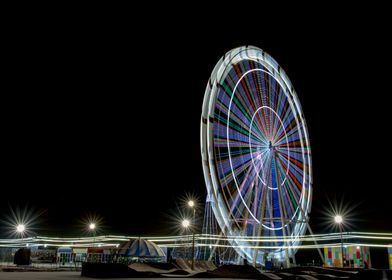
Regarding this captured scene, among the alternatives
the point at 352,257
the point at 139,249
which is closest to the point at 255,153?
the point at 139,249

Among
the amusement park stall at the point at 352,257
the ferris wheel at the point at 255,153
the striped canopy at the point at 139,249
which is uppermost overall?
the ferris wheel at the point at 255,153

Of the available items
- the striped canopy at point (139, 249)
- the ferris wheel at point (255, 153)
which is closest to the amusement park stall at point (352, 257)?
the ferris wheel at point (255, 153)

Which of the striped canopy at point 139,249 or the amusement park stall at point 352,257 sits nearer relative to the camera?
the striped canopy at point 139,249

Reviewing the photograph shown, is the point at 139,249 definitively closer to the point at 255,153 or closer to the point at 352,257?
the point at 255,153

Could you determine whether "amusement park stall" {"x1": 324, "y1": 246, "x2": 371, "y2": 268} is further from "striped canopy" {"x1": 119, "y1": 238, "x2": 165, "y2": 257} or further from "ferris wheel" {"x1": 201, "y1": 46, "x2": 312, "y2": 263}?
"striped canopy" {"x1": 119, "y1": 238, "x2": 165, "y2": 257}

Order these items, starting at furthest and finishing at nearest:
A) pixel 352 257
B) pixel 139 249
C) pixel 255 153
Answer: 1. pixel 352 257
2. pixel 255 153
3. pixel 139 249

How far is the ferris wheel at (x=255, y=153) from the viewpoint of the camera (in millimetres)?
22203

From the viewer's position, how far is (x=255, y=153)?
914 inches

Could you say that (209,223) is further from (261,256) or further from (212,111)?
(212,111)

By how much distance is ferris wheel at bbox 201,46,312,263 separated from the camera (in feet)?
72.8

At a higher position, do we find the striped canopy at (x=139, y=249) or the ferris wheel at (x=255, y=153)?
the ferris wheel at (x=255, y=153)

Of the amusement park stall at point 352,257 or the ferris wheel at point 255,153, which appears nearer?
the ferris wheel at point 255,153

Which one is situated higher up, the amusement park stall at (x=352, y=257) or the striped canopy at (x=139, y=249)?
the striped canopy at (x=139, y=249)

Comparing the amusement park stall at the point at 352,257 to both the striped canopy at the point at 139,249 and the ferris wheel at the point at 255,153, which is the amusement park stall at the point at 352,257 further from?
the striped canopy at the point at 139,249
